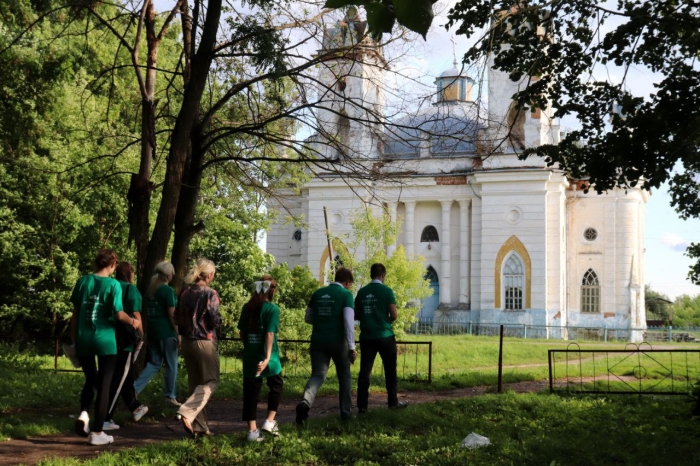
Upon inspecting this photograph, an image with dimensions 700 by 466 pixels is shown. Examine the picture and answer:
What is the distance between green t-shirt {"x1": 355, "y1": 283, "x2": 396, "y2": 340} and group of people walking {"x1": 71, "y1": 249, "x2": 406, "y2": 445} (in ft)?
1.70

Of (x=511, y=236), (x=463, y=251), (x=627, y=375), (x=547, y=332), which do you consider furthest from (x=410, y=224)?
(x=627, y=375)

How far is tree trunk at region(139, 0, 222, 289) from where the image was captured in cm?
1166

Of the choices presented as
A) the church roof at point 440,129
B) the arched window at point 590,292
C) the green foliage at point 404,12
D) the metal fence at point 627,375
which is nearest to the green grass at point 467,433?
the metal fence at point 627,375

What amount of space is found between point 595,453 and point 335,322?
3.01m

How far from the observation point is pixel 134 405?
960cm

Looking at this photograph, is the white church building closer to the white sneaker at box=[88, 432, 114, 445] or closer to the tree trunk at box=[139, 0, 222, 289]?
the tree trunk at box=[139, 0, 222, 289]

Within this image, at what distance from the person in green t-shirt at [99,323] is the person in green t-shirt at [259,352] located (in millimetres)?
1169

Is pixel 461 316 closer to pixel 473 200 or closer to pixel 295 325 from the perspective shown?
pixel 473 200

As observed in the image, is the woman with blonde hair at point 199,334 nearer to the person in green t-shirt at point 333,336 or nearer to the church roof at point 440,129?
the person in green t-shirt at point 333,336

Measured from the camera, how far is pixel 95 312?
310 inches

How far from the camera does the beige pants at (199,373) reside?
26.1 ft

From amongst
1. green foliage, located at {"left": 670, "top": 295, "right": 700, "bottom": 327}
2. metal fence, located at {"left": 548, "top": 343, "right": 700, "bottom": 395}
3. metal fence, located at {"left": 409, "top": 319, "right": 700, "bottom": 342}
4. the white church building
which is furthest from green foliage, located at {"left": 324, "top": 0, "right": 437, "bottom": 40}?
green foliage, located at {"left": 670, "top": 295, "right": 700, "bottom": 327}

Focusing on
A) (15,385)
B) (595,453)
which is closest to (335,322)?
(595,453)

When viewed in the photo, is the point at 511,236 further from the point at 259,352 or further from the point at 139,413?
the point at 259,352
